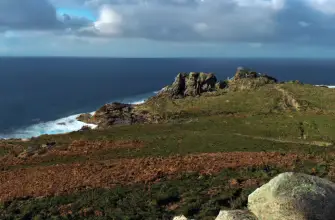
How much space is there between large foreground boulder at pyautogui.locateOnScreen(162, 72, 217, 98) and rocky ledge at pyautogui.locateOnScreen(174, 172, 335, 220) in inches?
3870

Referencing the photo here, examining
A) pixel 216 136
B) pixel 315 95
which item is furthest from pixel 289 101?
pixel 216 136

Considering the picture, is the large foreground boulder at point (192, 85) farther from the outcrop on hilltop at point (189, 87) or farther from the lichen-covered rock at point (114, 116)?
the lichen-covered rock at point (114, 116)

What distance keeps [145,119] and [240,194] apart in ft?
210

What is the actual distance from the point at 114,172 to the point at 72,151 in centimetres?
1567

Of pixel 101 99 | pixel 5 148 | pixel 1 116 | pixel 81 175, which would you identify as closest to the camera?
pixel 81 175

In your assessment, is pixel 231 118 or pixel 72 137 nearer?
pixel 72 137

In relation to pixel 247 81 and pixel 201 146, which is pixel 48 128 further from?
pixel 201 146

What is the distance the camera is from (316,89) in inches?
3607

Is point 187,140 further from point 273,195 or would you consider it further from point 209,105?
point 209,105

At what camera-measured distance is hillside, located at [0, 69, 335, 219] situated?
2498cm

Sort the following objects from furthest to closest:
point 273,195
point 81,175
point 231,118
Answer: point 231,118
point 81,175
point 273,195

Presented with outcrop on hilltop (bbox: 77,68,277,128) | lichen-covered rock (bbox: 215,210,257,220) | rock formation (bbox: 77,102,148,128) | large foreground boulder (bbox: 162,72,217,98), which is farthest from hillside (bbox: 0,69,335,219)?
large foreground boulder (bbox: 162,72,217,98)

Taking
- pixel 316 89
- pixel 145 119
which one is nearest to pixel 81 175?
pixel 145 119

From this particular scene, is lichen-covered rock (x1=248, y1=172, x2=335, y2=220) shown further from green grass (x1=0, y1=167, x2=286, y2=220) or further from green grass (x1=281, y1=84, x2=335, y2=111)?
green grass (x1=281, y1=84, x2=335, y2=111)
